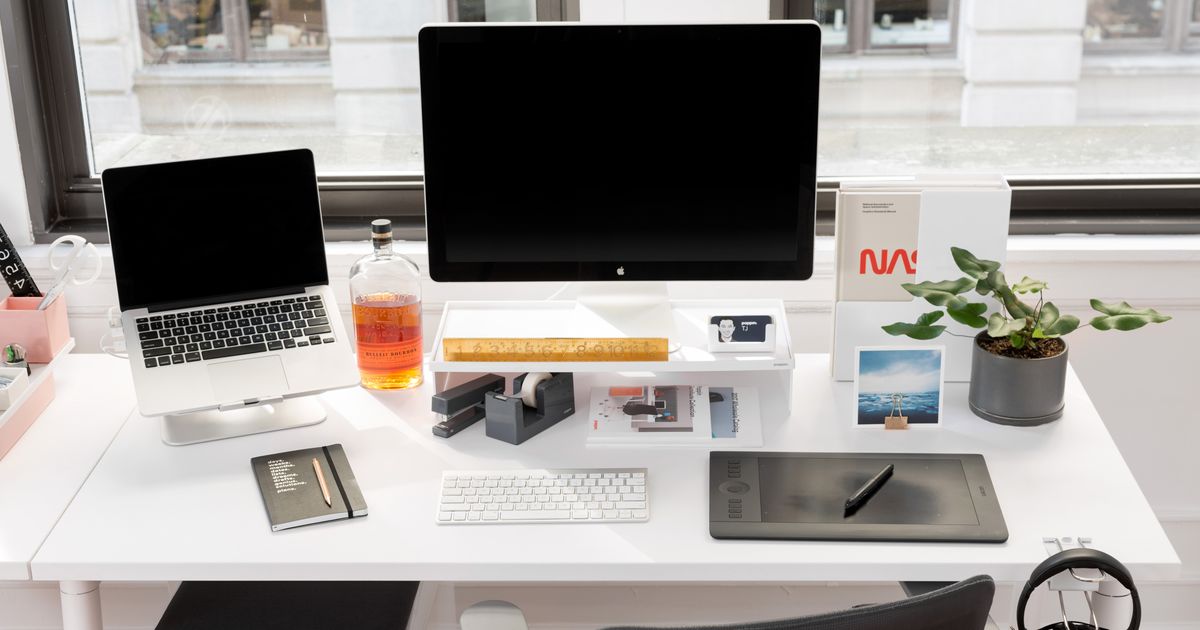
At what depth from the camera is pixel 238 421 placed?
1.61 meters

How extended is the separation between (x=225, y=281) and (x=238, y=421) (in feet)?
0.74

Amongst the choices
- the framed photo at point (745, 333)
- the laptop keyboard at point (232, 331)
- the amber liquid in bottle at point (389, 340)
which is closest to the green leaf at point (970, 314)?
the framed photo at point (745, 333)

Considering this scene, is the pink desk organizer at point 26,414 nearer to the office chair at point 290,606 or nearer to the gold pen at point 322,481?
the office chair at point 290,606

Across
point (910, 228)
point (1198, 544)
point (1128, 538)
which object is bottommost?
point (1198, 544)

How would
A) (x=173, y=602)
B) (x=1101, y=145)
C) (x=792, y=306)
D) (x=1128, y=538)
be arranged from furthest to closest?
(x=1101, y=145) < (x=792, y=306) < (x=173, y=602) < (x=1128, y=538)

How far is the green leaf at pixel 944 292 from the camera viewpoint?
157 centimetres

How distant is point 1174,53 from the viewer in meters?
2.08

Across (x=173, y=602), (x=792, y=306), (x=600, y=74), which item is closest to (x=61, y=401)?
(x=173, y=602)

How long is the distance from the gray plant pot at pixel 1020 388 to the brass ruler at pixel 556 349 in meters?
0.45

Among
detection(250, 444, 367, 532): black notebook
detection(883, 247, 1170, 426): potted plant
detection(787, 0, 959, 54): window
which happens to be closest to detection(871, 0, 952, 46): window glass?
detection(787, 0, 959, 54): window

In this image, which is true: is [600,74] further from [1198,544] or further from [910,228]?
[1198,544]

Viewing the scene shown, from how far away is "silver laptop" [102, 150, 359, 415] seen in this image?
1599 millimetres

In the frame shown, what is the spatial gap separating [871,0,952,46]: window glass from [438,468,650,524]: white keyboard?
3.46 feet

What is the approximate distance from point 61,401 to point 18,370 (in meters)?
0.11
